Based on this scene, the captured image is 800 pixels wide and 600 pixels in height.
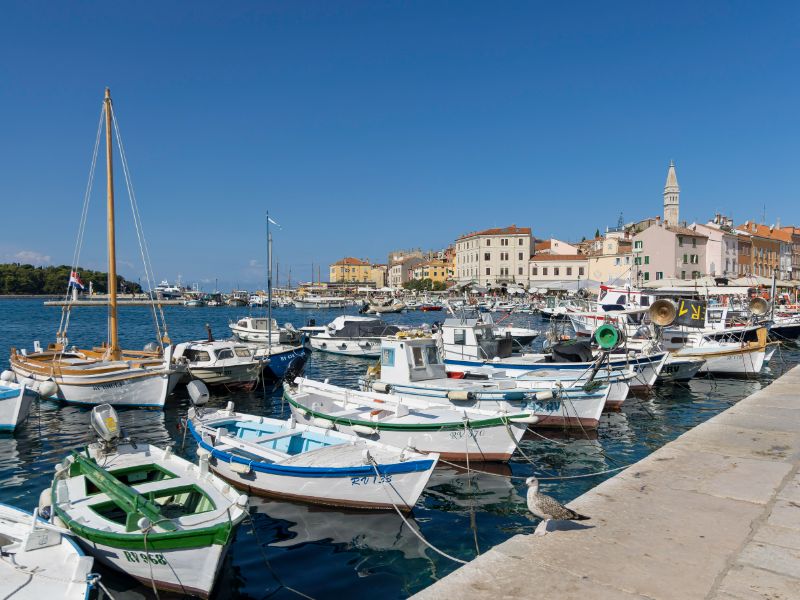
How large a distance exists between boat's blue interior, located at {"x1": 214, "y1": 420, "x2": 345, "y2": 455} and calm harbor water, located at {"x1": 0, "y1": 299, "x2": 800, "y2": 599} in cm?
126

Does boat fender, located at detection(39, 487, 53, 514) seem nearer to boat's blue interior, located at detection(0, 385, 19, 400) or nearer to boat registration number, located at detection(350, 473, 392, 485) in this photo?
boat registration number, located at detection(350, 473, 392, 485)

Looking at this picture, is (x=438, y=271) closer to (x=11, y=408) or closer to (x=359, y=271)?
(x=359, y=271)

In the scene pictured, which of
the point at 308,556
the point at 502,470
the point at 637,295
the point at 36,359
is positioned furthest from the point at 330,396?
the point at 637,295

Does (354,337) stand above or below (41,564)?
below

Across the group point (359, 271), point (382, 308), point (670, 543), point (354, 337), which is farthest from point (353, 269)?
point (670, 543)

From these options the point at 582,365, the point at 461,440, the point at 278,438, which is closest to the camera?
the point at 278,438

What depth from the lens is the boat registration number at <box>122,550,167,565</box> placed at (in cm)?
691

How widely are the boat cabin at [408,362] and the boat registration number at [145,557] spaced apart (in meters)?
9.86

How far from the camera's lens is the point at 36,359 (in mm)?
22812

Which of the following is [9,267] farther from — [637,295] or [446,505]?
[446,505]

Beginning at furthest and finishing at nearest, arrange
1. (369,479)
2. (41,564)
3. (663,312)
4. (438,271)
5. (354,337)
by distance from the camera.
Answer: (438,271) < (354,337) < (663,312) < (369,479) < (41,564)

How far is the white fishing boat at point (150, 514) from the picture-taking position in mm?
6844

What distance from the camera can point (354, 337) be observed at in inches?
1455

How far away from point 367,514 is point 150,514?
391cm
